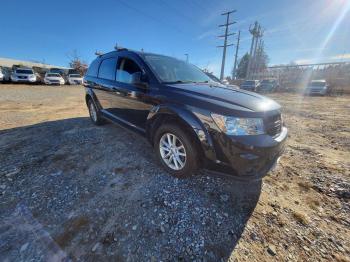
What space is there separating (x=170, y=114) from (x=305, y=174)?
2.40 metres

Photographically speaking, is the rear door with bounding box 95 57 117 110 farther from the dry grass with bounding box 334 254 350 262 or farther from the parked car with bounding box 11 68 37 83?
the parked car with bounding box 11 68 37 83

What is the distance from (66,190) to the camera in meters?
2.38

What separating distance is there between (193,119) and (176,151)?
595mm

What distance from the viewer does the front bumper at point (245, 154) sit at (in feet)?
6.41

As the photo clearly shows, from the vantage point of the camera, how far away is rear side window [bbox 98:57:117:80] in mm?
3727

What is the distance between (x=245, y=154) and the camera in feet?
6.41

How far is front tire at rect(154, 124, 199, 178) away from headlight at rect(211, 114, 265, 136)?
18.4 inches

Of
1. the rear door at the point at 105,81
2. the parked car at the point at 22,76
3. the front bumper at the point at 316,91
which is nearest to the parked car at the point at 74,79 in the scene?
the parked car at the point at 22,76

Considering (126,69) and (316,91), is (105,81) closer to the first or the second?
(126,69)

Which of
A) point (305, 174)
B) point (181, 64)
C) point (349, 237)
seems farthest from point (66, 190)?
point (305, 174)

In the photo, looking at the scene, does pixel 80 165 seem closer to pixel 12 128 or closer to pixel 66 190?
pixel 66 190

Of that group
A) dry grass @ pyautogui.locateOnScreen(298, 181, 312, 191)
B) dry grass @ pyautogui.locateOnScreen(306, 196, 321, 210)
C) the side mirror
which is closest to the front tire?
the side mirror

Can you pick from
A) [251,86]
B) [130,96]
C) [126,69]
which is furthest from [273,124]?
[251,86]

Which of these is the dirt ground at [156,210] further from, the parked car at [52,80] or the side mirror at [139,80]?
the parked car at [52,80]
